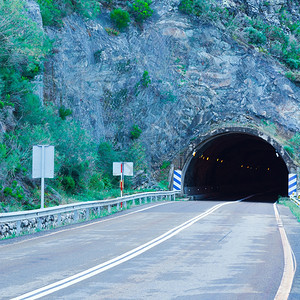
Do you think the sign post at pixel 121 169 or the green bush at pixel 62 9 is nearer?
the sign post at pixel 121 169

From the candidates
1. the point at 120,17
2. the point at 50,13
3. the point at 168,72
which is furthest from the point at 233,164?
the point at 50,13

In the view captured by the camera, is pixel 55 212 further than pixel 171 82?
No

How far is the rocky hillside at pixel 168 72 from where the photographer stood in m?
38.7

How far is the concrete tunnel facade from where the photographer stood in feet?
148

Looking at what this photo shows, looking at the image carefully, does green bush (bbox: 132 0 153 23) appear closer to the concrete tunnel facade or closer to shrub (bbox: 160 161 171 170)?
the concrete tunnel facade

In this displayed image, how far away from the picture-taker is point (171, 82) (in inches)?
1823

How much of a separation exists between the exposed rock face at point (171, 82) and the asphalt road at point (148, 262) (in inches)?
890

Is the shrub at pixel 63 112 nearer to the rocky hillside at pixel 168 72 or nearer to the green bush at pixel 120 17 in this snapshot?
the rocky hillside at pixel 168 72

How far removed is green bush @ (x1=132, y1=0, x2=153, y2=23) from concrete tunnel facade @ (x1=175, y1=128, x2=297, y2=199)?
12.2 m

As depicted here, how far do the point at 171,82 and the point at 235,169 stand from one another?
2866cm

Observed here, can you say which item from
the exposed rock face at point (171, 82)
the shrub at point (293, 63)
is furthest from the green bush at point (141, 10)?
the shrub at point (293, 63)

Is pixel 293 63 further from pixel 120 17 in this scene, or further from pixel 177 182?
pixel 120 17

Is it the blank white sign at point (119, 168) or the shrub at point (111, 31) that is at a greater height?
the shrub at point (111, 31)

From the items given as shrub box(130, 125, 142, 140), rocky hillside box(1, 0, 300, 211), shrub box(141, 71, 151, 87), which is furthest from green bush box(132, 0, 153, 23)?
shrub box(130, 125, 142, 140)
